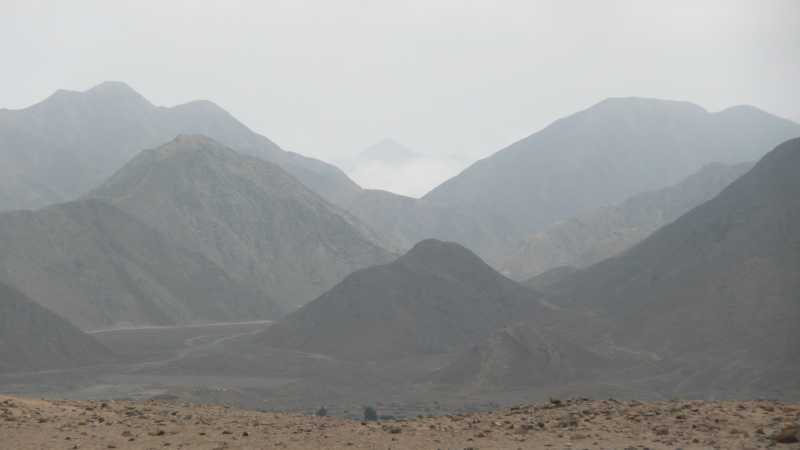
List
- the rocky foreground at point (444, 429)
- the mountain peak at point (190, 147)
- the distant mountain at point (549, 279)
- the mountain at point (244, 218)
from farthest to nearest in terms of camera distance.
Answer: the mountain peak at point (190, 147) < the mountain at point (244, 218) < the distant mountain at point (549, 279) < the rocky foreground at point (444, 429)

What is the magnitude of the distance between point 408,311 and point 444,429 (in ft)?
247

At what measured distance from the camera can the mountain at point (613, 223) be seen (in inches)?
6255

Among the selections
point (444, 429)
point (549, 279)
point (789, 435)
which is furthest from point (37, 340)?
point (789, 435)

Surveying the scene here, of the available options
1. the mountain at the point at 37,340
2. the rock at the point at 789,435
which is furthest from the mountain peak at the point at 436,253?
the rock at the point at 789,435

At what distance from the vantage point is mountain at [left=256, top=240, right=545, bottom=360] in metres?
84.9

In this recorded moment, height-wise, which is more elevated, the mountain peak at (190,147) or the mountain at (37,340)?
the mountain peak at (190,147)

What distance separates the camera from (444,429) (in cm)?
1455

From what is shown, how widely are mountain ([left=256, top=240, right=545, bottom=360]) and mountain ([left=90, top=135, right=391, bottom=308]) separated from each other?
112 ft

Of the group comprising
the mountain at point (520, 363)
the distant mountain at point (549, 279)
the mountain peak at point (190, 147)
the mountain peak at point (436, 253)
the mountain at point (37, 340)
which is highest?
the mountain peak at point (190, 147)

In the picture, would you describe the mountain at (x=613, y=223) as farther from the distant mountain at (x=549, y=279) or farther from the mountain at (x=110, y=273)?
the mountain at (x=110, y=273)

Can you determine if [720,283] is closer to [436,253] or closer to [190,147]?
[436,253]

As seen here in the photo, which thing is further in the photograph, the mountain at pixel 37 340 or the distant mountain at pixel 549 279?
the distant mountain at pixel 549 279

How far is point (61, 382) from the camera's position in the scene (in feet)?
218

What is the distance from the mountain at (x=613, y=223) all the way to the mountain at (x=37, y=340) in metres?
91.3
